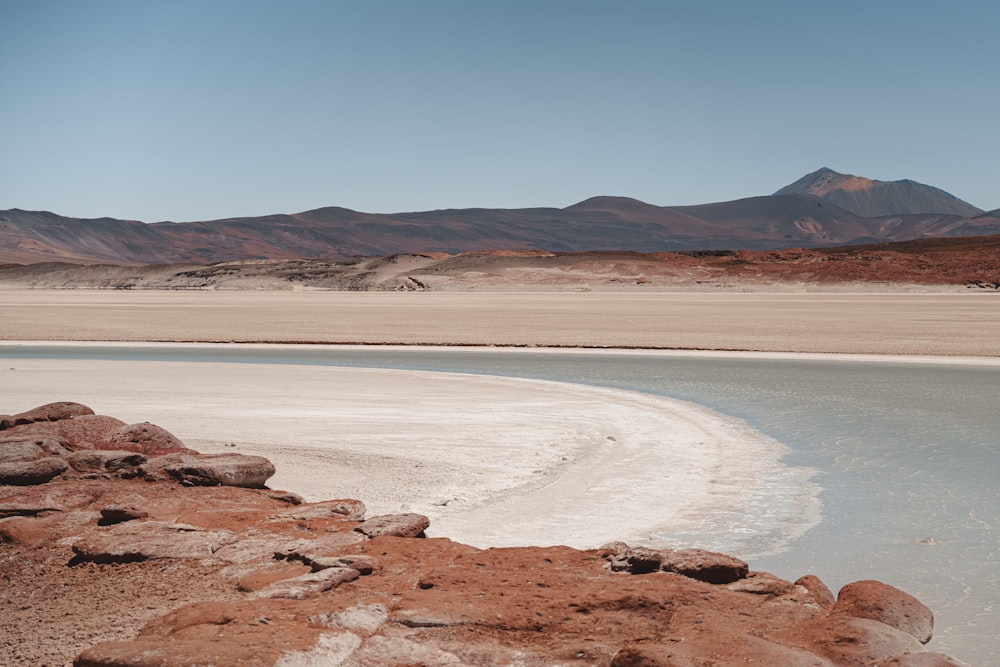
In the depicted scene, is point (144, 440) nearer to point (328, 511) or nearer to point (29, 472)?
point (29, 472)

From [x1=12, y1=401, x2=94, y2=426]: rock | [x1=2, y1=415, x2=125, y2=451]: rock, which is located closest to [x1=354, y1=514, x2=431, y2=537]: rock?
[x1=2, y1=415, x2=125, y2=451]: rock

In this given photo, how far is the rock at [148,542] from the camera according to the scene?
601 cm

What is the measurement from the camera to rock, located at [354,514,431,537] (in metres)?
6.54

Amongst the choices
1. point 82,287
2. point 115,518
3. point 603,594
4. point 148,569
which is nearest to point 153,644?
point 148,569

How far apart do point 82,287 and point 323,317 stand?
67996 millimetres

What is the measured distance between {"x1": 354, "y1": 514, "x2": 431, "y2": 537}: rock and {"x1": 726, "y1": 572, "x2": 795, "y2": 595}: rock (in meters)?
2.26

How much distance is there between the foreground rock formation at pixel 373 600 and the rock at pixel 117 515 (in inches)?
0.6

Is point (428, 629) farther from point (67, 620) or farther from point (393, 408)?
point (393, 408)

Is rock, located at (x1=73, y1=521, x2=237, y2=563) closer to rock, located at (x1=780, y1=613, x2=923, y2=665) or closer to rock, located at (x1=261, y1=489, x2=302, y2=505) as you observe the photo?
rock, located at (x1=261, y1=489, x2=302, y2=505)

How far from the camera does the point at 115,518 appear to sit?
680cm

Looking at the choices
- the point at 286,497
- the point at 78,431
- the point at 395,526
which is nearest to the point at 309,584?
the point at 395,526

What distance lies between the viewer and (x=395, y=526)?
6.61 metres

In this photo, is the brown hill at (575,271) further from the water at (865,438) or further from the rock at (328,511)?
the rock at (328,511)

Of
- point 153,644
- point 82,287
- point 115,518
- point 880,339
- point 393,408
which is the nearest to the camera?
point 153,644
